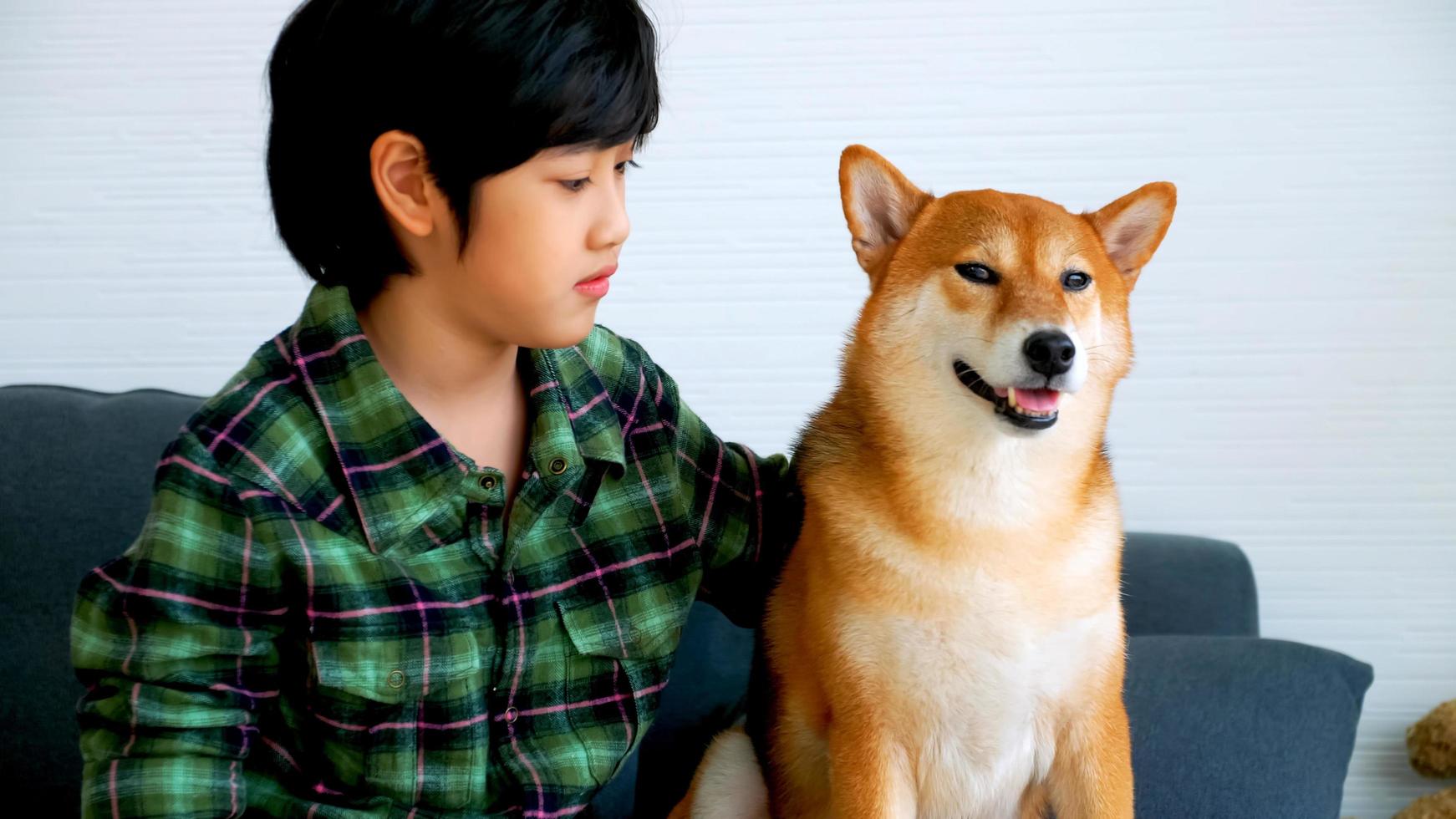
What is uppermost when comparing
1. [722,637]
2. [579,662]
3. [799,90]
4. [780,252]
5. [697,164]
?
[799,90]

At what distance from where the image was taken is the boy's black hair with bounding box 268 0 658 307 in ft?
3.39

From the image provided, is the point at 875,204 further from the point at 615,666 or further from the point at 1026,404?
the point at 615,666

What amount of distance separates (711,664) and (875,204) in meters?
0.81

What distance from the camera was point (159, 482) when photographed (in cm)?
108

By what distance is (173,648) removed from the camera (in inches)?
41.5

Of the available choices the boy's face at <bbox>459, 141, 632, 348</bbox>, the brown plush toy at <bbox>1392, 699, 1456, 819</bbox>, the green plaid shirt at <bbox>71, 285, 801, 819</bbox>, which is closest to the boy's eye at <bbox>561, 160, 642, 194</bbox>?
the boy's face at <bbox>459, 141, 632, 348</bbox>

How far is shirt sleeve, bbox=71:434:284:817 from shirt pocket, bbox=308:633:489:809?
0.31 feet

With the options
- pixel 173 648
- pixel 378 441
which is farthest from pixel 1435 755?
pixel 173 648

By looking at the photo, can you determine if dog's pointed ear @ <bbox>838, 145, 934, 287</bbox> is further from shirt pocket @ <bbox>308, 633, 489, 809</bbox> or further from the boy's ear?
shirt pocket @ <bbox>308, 633, 489, 809</bbox>

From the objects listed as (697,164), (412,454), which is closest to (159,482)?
(412,454)

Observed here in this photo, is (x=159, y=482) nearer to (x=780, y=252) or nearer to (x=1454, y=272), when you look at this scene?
(x=780, y=252)

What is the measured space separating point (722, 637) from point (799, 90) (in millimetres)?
870

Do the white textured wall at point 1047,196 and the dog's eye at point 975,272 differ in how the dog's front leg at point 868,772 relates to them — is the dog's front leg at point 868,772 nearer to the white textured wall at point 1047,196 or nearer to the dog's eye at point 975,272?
the dog's eye at point 975,272

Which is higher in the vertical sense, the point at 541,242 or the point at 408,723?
the point at 541,242
